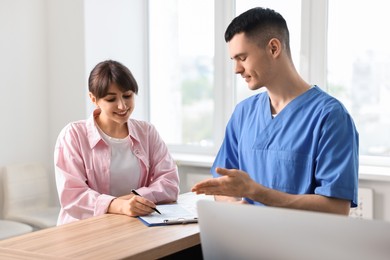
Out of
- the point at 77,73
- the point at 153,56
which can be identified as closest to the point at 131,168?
the point at 77,73

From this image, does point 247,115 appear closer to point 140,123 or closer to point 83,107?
point 140,123

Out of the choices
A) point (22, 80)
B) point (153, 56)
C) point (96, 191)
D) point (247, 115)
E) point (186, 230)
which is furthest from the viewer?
point (153, 56)

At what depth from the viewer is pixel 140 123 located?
2523 mm

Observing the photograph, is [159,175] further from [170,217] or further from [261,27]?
[261,27]

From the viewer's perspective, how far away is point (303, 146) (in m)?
1.92

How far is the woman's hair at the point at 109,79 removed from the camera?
2.38m

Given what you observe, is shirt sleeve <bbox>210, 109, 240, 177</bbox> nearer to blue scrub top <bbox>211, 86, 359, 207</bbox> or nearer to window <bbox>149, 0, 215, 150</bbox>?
blue scrub top <bbox>211, 86, 359, 207</bbox>

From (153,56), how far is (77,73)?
62 cm

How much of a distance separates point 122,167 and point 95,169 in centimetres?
11

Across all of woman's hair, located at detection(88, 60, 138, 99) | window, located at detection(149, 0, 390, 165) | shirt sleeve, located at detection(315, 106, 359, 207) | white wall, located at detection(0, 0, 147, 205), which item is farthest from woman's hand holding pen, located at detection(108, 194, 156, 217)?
white wall, located at detection(0, 0, 147, 205)

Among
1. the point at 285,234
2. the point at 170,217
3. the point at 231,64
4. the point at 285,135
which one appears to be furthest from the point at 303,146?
the point at 231,64

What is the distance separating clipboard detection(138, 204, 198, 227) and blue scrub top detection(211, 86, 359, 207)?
0.24 meters

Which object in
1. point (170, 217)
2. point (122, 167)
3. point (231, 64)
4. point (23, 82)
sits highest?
point (231, 64)

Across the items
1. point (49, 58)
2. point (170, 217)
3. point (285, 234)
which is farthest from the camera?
point (49, 58)
